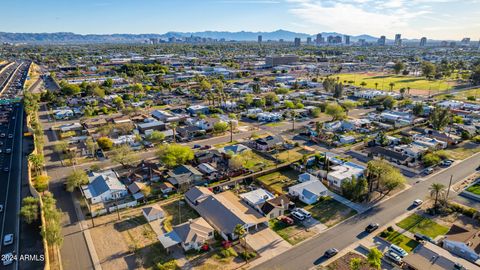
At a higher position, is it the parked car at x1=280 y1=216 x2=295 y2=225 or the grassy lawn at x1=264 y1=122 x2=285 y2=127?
the grassy lawn at x1=264 y1=122 x2=285 y2=127

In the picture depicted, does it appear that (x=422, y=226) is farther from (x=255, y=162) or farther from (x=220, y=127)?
(x=220, y=127)

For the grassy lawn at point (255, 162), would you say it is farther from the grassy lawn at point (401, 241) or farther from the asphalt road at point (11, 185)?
the asphalt road at point (11, 185)

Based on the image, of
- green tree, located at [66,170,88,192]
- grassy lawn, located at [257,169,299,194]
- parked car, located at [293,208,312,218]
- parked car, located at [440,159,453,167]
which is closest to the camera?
parked car, located at [293,208,312,218]

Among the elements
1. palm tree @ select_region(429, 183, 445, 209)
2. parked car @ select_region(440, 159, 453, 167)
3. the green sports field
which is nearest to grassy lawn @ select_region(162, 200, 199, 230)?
palm tree @ select_region(429, 183, 445, 209)

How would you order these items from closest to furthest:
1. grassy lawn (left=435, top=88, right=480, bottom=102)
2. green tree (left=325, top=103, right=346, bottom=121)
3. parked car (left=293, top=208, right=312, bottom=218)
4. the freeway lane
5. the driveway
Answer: the freeway lane → the driveway → parked car (left=293, top=208, right=312, bottom=218) → green tree (left=325, top=103, right=346, bottom=121) → grassy lawn (left=435, top=88, right=480, bottom=102)

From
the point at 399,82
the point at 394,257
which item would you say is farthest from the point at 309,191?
the point at 399,82

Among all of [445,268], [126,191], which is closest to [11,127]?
[126,191]

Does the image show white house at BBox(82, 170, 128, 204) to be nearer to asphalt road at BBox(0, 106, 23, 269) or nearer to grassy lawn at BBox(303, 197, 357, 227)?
asphalt road at BBox(0, 106, 23, 269)

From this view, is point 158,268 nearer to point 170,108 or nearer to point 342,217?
point 342,217
